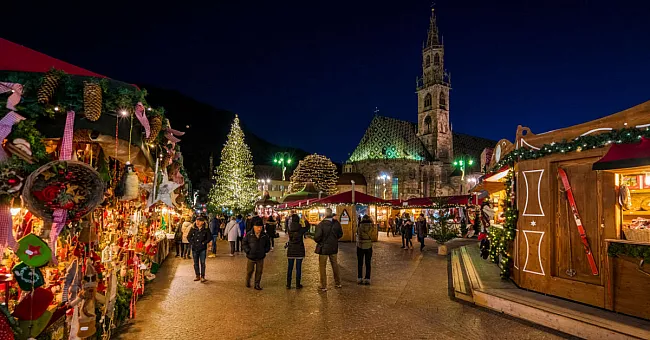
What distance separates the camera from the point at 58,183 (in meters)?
4.19

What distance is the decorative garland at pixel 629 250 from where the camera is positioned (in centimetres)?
637

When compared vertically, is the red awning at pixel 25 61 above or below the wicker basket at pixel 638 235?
above

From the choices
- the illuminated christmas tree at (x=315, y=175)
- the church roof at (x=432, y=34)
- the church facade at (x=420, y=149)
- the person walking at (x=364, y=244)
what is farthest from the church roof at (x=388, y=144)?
the person walking at (x=364, y=244)

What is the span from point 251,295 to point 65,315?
446 cm

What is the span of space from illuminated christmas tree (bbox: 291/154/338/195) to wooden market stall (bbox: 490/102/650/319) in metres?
37.9

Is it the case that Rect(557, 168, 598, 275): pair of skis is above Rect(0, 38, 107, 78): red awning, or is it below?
below

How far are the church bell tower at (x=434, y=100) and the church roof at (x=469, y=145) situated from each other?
1119cm

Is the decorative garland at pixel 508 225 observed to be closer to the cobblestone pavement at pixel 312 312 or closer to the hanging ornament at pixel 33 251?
the cobblestone pavement at pixel 312 312

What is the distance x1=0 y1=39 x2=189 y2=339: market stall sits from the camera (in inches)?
161

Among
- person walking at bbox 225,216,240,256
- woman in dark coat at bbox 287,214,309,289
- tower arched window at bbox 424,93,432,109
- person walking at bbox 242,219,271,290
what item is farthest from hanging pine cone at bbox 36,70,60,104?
tower arched window at bbox 424,93,432,109

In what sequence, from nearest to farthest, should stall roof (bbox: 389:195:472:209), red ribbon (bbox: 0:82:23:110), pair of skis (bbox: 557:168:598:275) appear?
red ribbon (bbox: 0:82:23:110) → pair of skis (bbox: 557:168:598:275) → stall roof (bbox: 389:195:472:209)

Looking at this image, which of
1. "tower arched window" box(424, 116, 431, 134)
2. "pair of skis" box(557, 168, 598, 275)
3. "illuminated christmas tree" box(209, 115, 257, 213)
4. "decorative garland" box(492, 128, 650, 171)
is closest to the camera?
"decorative garland" box(492, 128, 650, 171)

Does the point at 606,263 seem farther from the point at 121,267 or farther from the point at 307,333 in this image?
the point at 121,267

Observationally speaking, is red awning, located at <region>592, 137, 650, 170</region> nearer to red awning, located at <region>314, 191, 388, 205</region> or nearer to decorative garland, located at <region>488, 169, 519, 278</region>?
decorative garland, located at <region>488, 169, 519, 278</region>
